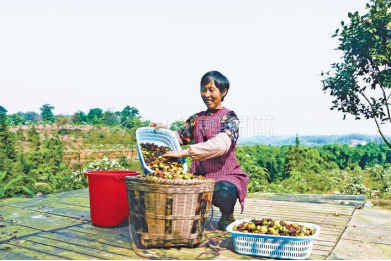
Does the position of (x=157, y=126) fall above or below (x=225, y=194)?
above

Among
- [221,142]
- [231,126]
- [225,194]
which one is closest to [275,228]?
[225,194]

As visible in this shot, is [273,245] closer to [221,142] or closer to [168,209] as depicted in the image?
[168,209]

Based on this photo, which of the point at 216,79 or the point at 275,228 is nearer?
the point at 275,228

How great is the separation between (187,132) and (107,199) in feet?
3.19

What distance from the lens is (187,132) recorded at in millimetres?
3582

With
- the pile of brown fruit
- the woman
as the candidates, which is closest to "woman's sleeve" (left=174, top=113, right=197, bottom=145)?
the woman

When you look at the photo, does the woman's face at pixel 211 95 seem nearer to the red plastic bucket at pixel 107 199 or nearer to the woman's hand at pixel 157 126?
the woman's hand at pixel 157 126

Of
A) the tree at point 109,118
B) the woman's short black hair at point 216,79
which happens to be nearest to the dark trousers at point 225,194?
the woman's short black hair at point 216,79

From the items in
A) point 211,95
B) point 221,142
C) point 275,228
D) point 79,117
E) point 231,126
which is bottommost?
point 275,228

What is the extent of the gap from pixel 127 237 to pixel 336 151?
12.5 meters

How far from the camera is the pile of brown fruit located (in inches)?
99.6

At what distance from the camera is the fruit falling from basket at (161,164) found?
104 inches

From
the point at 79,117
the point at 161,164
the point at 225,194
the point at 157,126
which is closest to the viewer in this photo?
the point at 161,164

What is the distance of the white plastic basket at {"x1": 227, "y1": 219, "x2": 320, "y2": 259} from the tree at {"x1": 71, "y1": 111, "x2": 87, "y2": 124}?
80.2 ft
